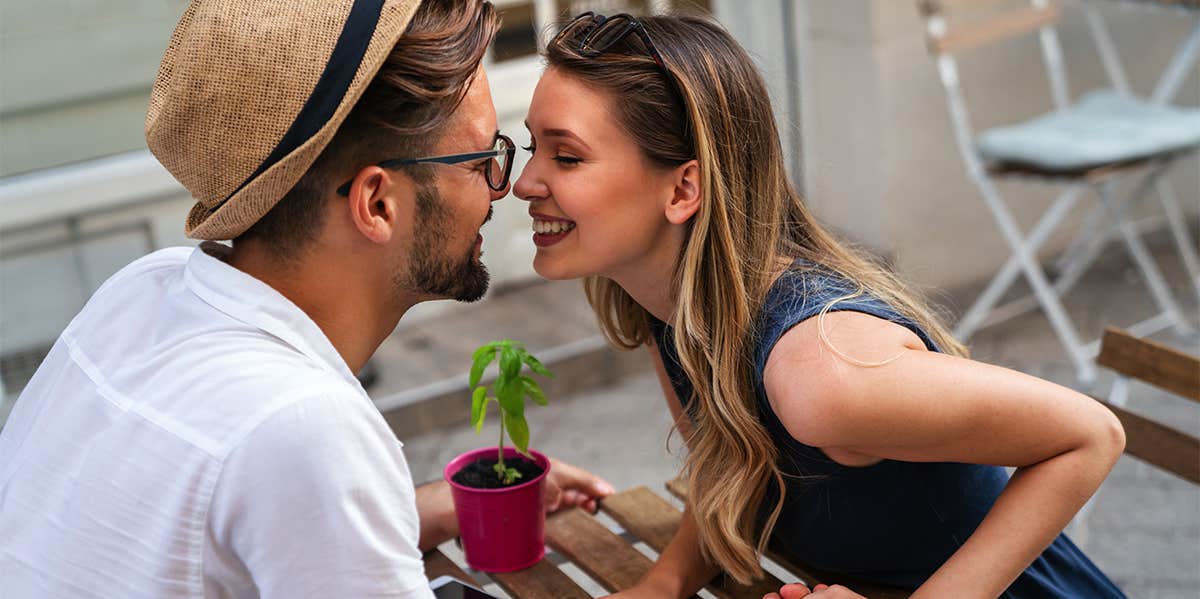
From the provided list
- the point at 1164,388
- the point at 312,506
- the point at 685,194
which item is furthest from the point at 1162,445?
the point at 312,506

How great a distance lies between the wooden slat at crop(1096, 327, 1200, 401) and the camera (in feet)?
6.80

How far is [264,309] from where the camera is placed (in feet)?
4.63

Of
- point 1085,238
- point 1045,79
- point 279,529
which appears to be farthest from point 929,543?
point 1045,79

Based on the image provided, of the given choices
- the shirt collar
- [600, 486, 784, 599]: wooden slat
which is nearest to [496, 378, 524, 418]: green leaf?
[600, 486, 784, 599]: wooden slat

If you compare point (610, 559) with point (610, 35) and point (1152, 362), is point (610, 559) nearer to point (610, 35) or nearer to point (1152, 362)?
point (610, 35)

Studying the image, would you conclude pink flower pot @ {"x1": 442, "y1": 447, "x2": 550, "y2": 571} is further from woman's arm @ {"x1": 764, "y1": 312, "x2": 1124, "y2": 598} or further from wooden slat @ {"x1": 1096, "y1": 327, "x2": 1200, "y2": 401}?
wooden slat @ {"x1": 1096, "y1": 327, "x2": 1200, "y2": 401}

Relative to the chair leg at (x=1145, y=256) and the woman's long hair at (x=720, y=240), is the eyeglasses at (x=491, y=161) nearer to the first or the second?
the woman's long hair at (x=720, y=240)

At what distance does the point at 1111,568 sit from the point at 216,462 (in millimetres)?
2622

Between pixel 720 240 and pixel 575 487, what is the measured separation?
1.86 feet

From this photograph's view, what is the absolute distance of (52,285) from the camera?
362 cm

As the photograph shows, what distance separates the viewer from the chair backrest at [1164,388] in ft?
6.77

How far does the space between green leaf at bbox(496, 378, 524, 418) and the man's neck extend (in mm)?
291

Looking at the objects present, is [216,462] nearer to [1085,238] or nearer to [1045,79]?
[1085,238]

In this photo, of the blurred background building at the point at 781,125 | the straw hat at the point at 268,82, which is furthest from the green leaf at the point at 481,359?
the blurred background building at the point at 781,125
